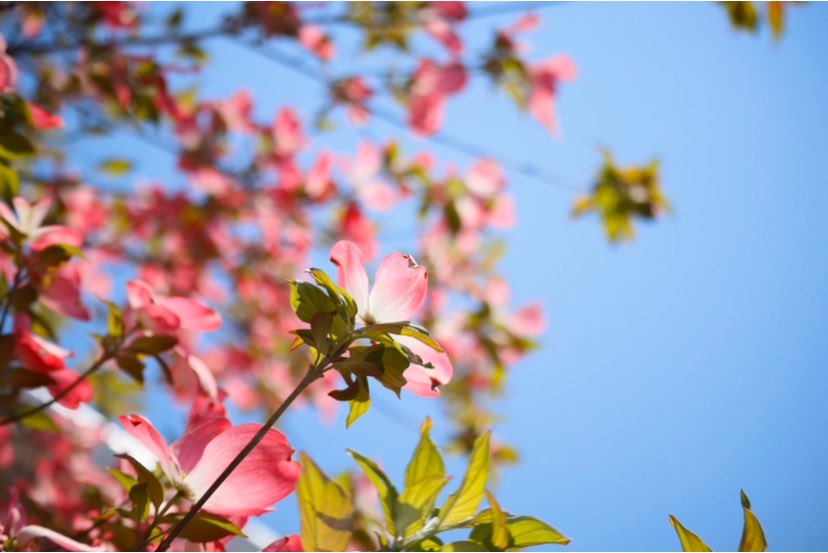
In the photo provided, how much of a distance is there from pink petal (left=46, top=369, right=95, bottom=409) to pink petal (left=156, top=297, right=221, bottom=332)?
3.9 inches

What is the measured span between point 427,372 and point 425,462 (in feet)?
0.16

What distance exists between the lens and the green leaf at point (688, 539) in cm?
32

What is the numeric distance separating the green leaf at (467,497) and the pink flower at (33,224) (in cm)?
42

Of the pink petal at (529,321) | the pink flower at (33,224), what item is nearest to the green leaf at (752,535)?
the pink flower at (33,224)

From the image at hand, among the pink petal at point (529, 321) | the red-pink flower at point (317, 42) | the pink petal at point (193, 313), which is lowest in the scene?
the pink petal at point (193, 313)

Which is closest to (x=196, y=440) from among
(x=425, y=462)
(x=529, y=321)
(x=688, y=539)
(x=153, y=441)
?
(x=153, y=441)

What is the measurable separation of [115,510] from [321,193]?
168cm

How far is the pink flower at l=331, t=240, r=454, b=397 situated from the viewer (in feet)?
1.22

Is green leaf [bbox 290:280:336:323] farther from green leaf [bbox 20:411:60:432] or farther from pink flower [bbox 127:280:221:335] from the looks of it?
green leaf [bbox 20:411:60:432]

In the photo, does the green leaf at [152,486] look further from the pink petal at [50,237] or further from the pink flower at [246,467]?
the pink petal at [50,237]

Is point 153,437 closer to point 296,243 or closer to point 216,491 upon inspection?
point 216,491

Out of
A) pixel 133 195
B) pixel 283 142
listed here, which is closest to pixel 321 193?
pixel 283 142

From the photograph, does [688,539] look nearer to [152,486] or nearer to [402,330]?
[402,330]

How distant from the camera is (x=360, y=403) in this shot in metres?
0.37
